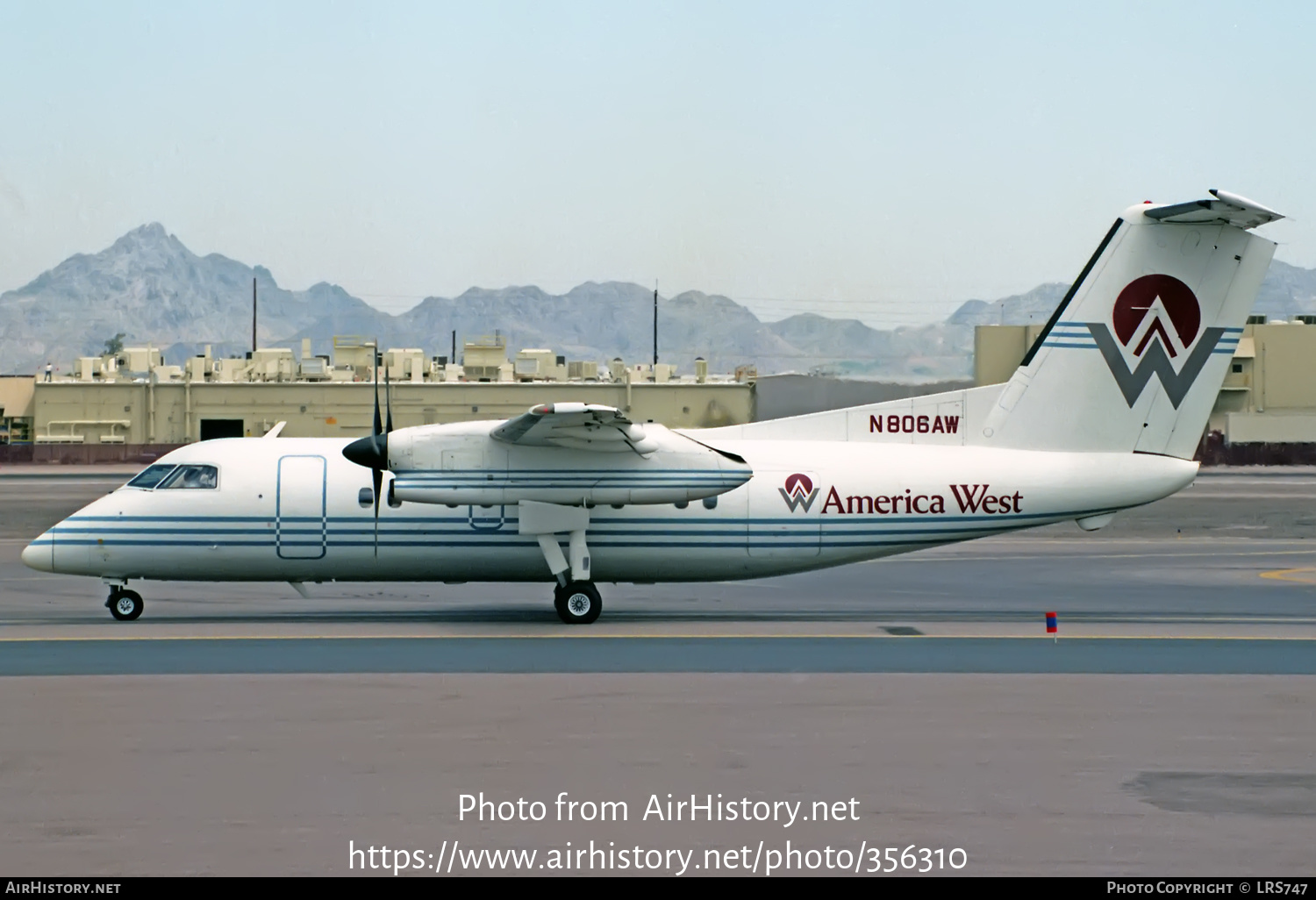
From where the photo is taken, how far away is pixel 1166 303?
861 inches

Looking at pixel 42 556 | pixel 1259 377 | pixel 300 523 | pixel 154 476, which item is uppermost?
pixel 1259 377

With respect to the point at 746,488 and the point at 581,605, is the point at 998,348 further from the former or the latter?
the point at 581,605

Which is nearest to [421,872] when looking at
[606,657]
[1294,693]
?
[606,657]

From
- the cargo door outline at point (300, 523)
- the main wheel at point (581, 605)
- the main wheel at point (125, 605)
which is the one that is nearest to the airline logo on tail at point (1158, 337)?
the main wheel at point (581, 605)

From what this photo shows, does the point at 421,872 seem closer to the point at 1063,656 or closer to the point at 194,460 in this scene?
the point at 1063,656

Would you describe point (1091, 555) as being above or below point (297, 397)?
below

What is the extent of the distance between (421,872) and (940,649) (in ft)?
35.2

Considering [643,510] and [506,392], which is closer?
[643,510]


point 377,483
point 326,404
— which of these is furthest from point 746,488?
point 326,404

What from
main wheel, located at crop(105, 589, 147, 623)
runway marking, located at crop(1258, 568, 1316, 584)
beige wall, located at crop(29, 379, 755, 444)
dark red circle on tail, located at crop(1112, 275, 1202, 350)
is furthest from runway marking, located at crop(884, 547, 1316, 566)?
beige wall, located at crop(29, 379, 755, 444)

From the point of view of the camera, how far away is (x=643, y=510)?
72.1 ft

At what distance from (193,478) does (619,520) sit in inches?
259

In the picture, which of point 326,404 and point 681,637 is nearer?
point 681,637

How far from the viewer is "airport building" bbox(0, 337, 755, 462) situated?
261 feet
